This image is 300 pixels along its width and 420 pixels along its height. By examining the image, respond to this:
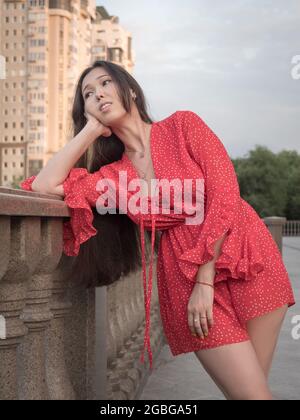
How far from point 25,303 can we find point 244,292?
661 millimetres

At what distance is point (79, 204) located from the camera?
2.31 m

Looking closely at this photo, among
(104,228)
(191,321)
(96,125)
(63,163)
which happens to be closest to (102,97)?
(96,125)

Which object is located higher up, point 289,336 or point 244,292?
point 244,292

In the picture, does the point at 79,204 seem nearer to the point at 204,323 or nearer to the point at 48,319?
the point at 48,319

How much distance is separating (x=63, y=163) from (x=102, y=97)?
0.27m

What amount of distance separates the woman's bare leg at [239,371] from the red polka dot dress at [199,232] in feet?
0.10

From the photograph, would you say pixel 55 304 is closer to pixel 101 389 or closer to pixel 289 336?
pixel 101 389

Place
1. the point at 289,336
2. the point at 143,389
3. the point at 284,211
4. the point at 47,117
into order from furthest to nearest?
1. the point at 47,117
2. the point at 284,211
3. the point at 289,336
4. the point at 143,389

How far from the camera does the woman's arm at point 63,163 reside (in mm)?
2361

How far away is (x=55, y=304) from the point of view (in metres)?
2.37

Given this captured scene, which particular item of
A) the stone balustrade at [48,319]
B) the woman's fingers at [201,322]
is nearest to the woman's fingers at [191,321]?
the woman's fingers at [201,322]

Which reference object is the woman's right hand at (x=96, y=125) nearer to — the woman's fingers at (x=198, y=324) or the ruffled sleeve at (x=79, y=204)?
the ruffled sleeve at (x=79, y=204)

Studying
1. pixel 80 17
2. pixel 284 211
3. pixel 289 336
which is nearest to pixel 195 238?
pixel 289 336

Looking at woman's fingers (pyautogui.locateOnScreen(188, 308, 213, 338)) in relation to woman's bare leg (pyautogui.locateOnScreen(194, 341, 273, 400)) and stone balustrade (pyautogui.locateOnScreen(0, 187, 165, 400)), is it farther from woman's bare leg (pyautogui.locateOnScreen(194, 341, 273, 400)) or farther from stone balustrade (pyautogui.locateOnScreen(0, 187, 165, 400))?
stone balustrade (pyautogui.locateOnScreen(0, 187, 165, 400))
